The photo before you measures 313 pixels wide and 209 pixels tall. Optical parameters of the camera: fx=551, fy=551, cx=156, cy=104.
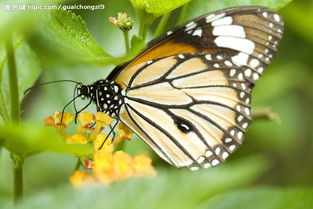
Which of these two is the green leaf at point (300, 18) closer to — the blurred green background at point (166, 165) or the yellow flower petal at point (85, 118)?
the blurred green background at point (166, 165)

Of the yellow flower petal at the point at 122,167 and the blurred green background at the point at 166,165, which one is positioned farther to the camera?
the yellow flower petal at the point at 122,167

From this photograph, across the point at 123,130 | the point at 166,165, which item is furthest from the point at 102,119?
the point at 166,165

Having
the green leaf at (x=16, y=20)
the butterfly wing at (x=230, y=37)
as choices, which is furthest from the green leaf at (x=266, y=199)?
the butterfly wing at (x=230, y=37)

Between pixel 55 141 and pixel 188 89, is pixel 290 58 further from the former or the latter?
pixel 55 141

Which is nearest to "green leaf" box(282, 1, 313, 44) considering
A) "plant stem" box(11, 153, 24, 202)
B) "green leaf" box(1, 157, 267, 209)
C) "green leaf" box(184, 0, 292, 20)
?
"green leaf" box(184, 0, 292, 20)

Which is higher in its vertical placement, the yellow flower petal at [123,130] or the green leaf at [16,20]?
the green leaf at [16,20]
